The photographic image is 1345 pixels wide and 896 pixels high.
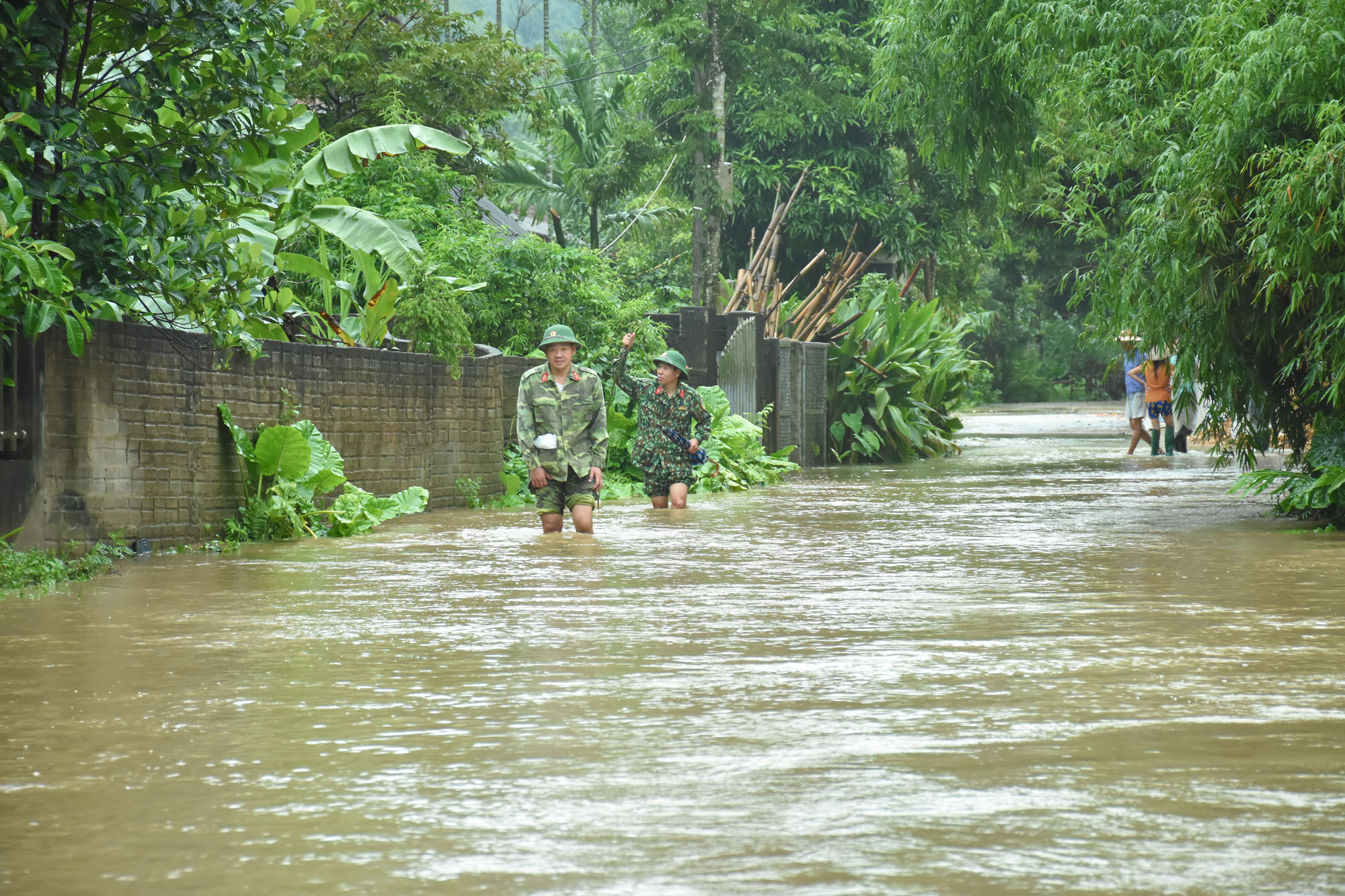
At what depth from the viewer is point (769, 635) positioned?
8031 millimetres

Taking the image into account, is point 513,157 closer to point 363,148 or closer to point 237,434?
point 363,148

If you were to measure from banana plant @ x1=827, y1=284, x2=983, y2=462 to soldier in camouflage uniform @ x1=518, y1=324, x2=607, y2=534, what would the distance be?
1316 centimetres

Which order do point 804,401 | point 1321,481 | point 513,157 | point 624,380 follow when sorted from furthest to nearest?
point 513,157
point 804,401
point 624,380
point 1321,481

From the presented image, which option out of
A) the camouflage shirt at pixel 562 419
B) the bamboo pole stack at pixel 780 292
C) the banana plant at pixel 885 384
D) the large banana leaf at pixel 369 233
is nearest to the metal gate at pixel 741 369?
the bamboo pole stack at pixel 780 292

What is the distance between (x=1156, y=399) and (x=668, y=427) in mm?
12980

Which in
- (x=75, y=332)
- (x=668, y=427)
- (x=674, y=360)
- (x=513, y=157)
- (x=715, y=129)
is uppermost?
(x=715, y=129)

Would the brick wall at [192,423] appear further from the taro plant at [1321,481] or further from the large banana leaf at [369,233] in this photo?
the taro plant at [1321,481]

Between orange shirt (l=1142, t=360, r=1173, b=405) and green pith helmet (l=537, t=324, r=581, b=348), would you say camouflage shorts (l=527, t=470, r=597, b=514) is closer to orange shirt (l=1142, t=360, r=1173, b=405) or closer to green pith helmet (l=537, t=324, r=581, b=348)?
green pith helmet (l=537, t=324, r=581, b=348)

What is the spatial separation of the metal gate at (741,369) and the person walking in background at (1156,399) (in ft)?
22.1

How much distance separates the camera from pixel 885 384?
89.5ft

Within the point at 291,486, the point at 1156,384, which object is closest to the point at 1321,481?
the point at 291,486

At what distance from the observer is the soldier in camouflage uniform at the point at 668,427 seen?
16562 millimetres

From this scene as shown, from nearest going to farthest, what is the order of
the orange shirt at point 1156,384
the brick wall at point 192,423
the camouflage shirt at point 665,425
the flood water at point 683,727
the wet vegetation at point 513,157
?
the flood water at point 683,727
the wet vegetation at point 513,157
the brick wall at point 192,423
the camouflage shirt at point 665,425
the orange shirt at point 1156,384

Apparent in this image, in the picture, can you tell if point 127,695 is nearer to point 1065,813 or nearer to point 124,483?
point 1065,813
